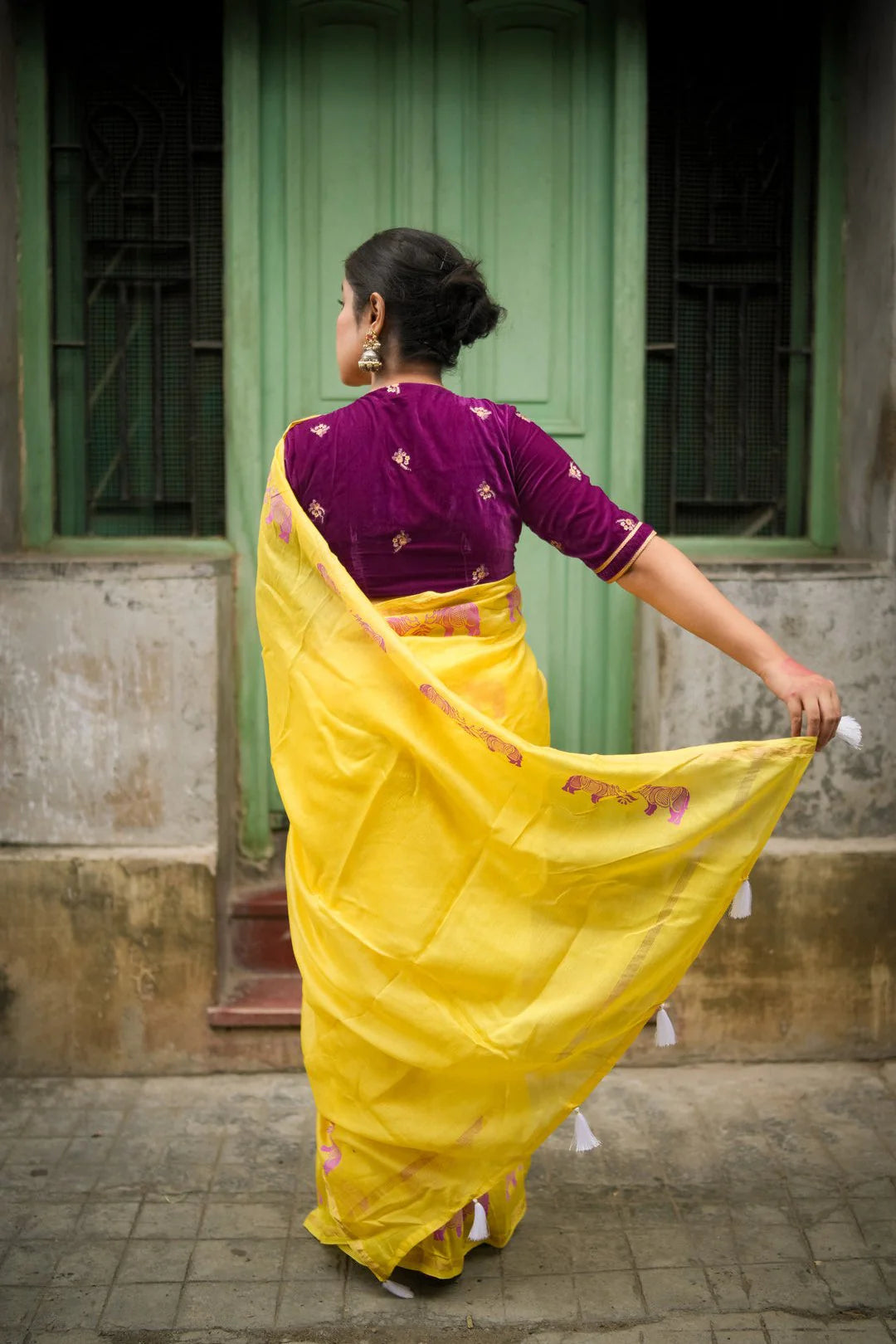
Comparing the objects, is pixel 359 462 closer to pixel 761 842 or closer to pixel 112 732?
pixel 761 842

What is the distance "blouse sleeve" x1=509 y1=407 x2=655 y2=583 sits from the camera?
8.25 ft

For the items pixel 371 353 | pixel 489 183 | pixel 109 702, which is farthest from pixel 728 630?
pixel 489 183

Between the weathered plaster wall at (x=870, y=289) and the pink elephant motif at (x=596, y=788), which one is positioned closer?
the pink elephant motif at (x=596, y=788)

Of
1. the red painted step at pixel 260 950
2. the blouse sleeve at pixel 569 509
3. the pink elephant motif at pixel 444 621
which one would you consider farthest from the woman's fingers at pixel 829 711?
the red painted step at pixel 260 950

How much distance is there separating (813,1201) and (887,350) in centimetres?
246

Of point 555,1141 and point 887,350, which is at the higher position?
point 887,350

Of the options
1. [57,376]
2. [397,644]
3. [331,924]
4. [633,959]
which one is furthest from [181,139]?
[633,959]

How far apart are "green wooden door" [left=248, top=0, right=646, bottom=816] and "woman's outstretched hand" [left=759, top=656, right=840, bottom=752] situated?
1842 millimetres

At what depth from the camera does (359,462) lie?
2510mm

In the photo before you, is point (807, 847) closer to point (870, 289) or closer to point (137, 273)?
point (870, 289)

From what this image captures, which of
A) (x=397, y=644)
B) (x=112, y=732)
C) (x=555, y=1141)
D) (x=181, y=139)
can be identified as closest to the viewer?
(x=397, y=644)

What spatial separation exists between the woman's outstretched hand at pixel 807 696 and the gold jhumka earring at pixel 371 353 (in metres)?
0.97

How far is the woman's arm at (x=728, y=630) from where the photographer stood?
242 centimetres

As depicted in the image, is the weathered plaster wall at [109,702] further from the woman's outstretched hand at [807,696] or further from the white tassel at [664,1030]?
the woman's outstretched hand at [807,696]
